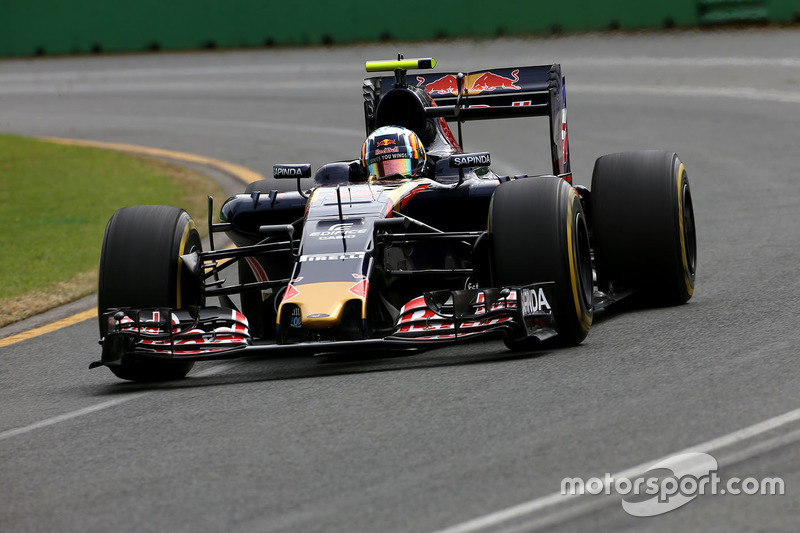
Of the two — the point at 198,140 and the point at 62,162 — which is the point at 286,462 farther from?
the point at 198,140

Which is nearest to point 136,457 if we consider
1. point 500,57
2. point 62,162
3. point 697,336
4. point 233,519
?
point 233,519

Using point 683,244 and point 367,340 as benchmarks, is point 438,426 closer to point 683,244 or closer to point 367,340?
point 367,340

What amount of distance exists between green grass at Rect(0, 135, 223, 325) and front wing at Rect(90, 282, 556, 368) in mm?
3347

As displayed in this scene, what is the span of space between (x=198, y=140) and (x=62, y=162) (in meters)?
2.94

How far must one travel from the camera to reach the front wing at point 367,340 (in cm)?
664

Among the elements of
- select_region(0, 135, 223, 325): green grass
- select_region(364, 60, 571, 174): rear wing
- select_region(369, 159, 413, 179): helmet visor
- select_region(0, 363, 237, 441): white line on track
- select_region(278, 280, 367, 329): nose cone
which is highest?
select_region(364, 60, 571, 174): rear wing

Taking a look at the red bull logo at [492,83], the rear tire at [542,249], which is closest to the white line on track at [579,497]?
the rear tire at [542,249]

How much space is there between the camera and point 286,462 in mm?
5141

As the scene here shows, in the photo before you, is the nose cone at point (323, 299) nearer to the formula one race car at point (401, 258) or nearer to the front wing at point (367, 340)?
the formula one race car at point (401, 258)

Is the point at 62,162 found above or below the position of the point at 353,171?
below

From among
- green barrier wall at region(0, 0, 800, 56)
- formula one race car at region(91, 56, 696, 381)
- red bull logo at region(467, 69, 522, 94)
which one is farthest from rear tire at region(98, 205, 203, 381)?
green barrier wall at region(0, 0, 800, 56)

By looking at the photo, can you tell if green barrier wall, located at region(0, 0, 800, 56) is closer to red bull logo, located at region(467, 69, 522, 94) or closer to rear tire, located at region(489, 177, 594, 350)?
red bull logo, located at region(467, 69, 522, 94)

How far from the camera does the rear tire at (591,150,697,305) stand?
8.23 metres

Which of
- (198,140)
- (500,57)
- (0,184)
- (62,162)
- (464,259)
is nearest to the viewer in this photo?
(464,259)
